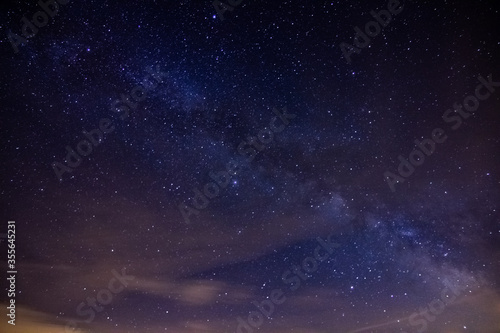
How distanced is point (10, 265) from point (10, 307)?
1208 millimetres

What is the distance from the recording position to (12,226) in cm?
860

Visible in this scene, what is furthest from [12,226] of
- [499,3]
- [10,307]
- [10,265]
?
[499,3]

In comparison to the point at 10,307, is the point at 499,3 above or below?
above

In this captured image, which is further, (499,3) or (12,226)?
(12,226)

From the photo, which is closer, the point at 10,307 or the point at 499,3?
the point at 499,3

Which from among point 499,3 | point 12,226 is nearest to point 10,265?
point 12,226

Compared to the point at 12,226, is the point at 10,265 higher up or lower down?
lower down

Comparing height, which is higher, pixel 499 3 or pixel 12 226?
pixel 499 3

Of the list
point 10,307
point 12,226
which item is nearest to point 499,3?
point 12,226

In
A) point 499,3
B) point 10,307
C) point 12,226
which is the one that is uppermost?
point 499,3

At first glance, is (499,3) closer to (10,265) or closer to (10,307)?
(10,265)

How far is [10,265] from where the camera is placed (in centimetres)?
855

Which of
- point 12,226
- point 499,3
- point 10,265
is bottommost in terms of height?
point 10,265

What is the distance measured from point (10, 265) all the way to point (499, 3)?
1499cm
